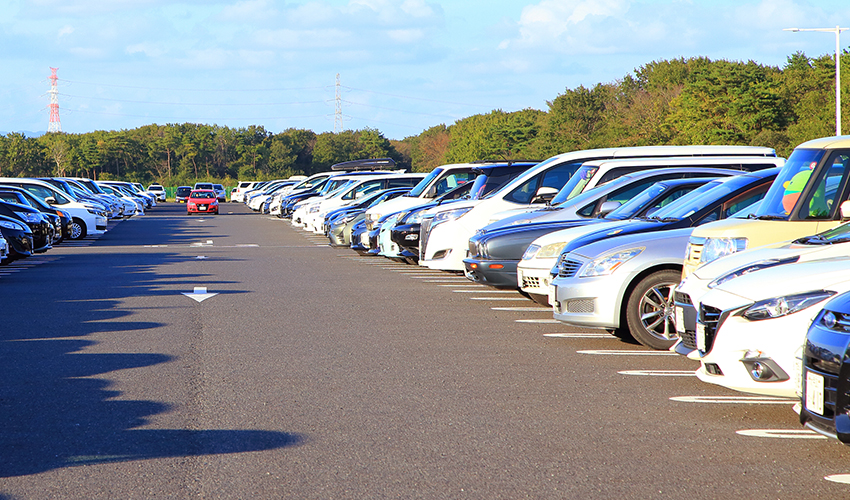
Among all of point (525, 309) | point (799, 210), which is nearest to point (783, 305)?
point (799, 210)

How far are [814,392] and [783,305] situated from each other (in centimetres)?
92

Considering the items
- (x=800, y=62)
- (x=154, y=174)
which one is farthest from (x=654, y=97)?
(x=154, y=174)

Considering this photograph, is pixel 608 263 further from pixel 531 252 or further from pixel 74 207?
pixel 74 207

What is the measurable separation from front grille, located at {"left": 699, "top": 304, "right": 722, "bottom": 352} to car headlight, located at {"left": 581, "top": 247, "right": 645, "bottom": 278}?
239cm

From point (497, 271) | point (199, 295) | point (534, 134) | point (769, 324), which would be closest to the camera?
point (769, 324)

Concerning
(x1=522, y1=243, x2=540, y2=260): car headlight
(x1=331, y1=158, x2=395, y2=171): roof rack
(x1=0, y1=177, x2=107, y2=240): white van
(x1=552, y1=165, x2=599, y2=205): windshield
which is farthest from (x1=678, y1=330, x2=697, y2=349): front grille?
(x1=331, y1=158, x2=395, y2=171): roof rack

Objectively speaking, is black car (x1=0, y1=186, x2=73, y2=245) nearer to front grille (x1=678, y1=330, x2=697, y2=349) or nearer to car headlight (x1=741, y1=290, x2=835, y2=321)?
front grille (x1=678, y1=330, x2=697, y2=349)

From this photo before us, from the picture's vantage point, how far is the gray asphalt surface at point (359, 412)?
15.8 ft

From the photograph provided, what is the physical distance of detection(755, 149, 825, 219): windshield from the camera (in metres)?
7.88

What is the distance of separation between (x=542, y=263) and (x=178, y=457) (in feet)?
18.8

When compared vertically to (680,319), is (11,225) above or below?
above

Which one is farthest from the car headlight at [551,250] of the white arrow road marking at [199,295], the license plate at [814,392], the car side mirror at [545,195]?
the license plate at [814,392]

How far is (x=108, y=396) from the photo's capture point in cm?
672

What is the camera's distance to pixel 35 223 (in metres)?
19.3
